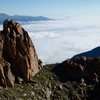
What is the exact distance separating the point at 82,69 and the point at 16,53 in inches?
1393

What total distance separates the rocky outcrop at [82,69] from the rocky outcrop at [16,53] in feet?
59.6

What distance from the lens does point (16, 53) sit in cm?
14775

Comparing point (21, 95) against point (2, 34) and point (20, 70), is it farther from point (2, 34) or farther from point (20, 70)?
point (2, 34)

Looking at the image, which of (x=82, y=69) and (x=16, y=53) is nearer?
(x=16, y=53)

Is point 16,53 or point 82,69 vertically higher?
point 16,53

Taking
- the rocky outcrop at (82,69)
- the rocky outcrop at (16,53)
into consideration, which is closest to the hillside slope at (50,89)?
the rocky outcrop at (16,53)

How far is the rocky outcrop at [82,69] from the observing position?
160000 mm

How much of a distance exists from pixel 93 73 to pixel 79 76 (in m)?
7.10

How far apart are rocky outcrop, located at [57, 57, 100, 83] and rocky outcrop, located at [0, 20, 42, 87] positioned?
18.2m

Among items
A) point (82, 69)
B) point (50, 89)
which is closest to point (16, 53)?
point (50, 89)

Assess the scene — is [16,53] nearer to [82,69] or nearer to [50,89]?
[50,89]

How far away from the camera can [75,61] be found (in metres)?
167

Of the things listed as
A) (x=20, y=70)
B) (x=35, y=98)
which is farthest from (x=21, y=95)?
(x=20, y=70)

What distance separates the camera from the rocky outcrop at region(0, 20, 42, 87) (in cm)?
14475
